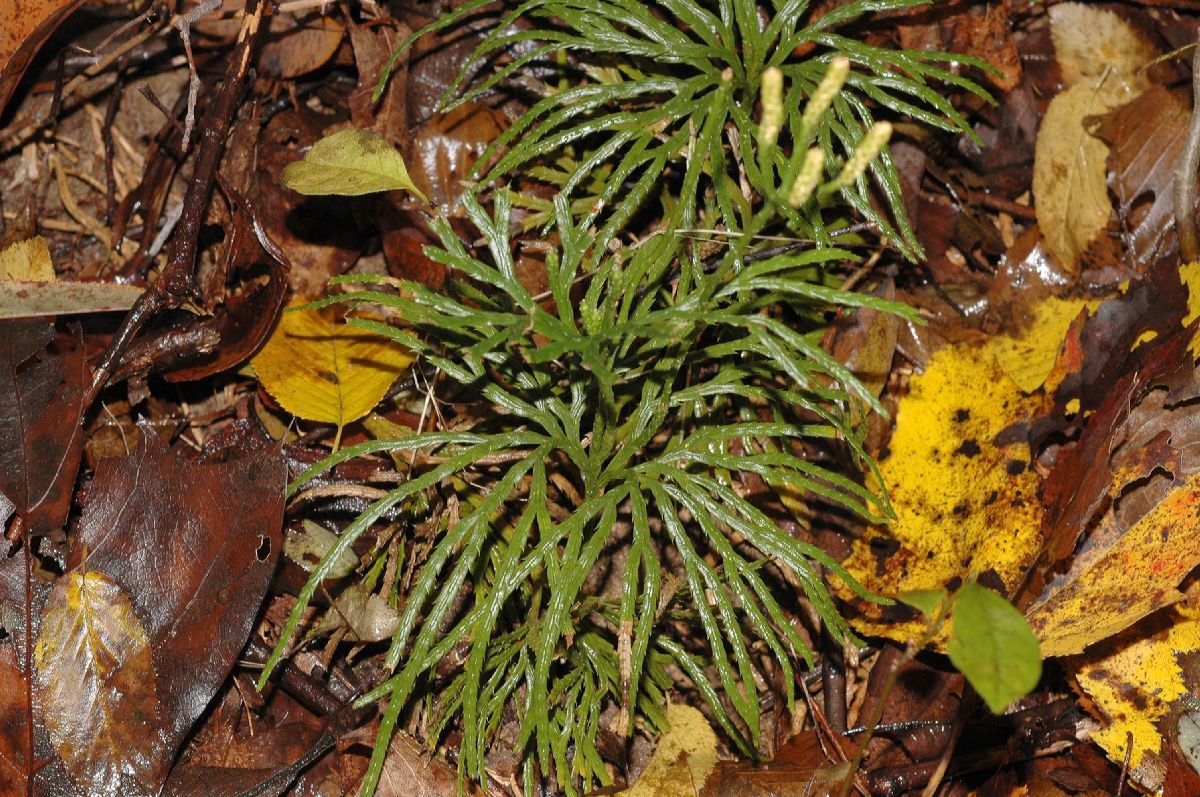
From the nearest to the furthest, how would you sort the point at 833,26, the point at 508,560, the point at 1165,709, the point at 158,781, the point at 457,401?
1. the point at 508,560
2. the point at 158,781
3. the point at 1165,709
4. the point at 457,401
5. the point at 833,26

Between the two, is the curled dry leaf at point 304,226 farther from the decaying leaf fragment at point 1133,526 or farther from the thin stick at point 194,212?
the decaying leaf fragment at point 1133,526

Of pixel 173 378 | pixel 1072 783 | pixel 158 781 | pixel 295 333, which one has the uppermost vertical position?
pixel 295 333

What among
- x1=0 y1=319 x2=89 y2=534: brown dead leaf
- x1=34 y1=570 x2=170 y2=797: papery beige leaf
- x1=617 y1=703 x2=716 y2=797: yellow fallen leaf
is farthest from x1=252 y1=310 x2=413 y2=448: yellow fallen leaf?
x1=617 y1=703 x2=716 y2=797: yellow fallen leaf

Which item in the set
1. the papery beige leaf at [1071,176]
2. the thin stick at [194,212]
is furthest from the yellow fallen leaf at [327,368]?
the papery beige leaf at [1071,176]

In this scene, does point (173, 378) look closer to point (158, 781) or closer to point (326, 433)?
point (326, 433)

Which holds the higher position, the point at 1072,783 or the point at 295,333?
the point at 295,333

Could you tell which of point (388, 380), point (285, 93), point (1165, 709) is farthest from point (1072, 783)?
point (285, 93)

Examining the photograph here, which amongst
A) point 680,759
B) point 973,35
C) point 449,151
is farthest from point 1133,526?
point 449,151
